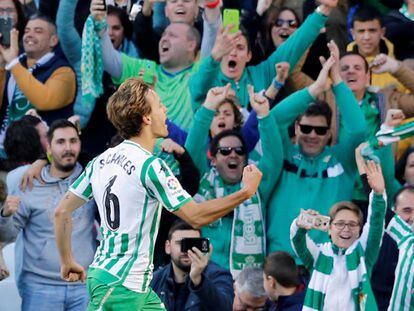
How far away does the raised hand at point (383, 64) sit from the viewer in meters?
11.3

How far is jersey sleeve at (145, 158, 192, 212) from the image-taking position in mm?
7324

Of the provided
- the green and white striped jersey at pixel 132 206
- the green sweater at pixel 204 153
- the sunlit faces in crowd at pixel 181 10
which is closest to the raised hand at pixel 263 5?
the sunlit faces in crowd at pixel 181 10

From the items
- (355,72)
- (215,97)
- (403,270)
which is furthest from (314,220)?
(355,72)

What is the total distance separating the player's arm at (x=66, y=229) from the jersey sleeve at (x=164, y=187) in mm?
638

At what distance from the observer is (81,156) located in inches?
430

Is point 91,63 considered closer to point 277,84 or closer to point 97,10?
point 97,10

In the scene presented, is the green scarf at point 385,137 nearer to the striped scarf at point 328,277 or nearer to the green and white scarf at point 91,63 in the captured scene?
the striped scarf at point 328,277

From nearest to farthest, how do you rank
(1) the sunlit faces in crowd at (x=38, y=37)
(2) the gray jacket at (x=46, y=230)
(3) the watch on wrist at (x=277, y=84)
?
(2) the gray jacket at (x=46, y=230)
(3) the watch on wrist at (x=277, y=84)
(1) the sunlit faces in crowd at (x=38, y=37)

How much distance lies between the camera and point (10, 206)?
10086 mm

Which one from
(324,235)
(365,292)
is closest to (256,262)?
(324,235)

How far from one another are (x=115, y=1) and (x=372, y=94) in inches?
126

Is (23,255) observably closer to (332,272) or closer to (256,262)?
(256,262)

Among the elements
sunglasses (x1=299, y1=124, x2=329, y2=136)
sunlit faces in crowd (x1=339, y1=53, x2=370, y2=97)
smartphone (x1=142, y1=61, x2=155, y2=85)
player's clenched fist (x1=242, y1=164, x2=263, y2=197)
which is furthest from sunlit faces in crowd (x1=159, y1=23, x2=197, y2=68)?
player's clenched fist (x1=242, y1=164, x2=263, y2=197)

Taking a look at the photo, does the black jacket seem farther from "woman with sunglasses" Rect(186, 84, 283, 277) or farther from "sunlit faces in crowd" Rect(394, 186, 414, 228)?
"sunlit faces in crowd" Rect(394, 186, 414, 228)
